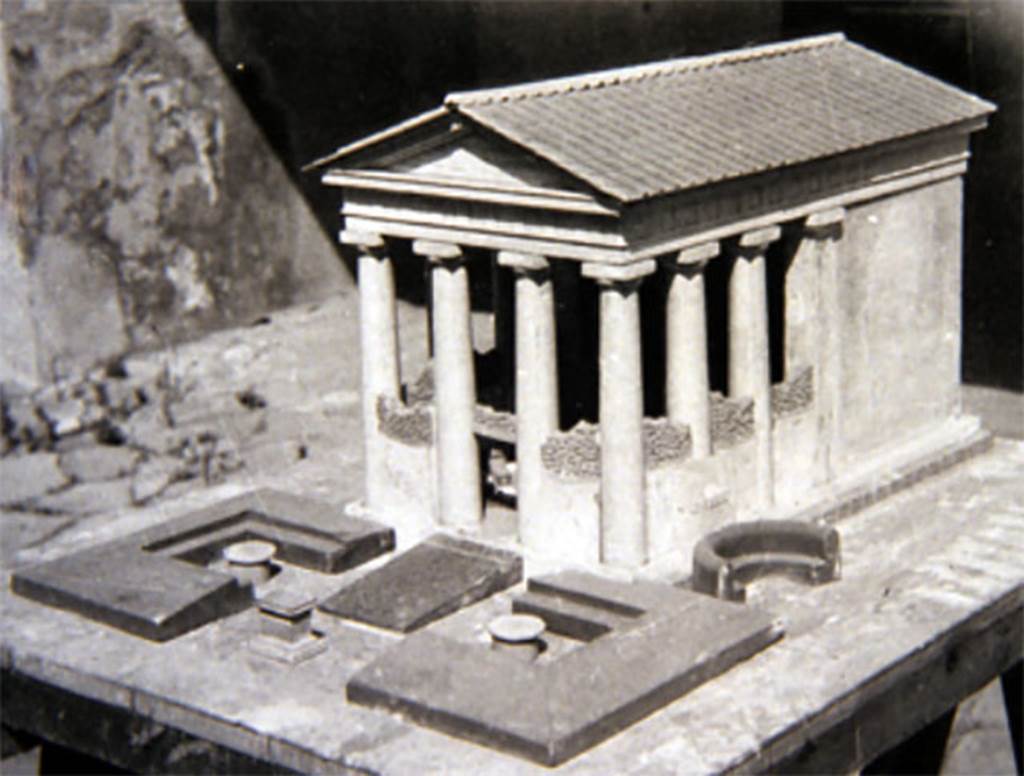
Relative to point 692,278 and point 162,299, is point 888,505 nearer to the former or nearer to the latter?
point 692,278

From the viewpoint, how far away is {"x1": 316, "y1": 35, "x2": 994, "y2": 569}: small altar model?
1293 centimetres

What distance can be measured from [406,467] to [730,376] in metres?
2.52

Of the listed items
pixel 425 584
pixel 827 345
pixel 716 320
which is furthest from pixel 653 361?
pixel 425 584

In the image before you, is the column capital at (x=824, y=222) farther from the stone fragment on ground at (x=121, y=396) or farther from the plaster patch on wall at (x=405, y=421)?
the stone fragment on ground at (x=121, y=396)

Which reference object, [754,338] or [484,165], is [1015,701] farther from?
[484,165]

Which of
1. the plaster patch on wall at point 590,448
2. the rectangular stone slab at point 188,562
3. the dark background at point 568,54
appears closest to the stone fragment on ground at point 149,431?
the dark background at point 568,54

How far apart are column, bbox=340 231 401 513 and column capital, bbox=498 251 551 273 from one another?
4.41 feet

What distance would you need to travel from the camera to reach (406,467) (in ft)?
47.7

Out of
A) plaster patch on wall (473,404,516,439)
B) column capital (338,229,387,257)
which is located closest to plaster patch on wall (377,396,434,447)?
plaster patch on wall (473,404,516,439)

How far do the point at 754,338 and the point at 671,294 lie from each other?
988mm

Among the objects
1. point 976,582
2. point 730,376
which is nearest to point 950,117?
point 730,376

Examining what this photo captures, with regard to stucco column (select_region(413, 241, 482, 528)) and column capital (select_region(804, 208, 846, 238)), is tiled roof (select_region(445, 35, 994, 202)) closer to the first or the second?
column capital (select_region(804, 208, 846, 238))

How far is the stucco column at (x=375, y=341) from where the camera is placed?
46.6ft

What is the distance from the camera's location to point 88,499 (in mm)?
17453
